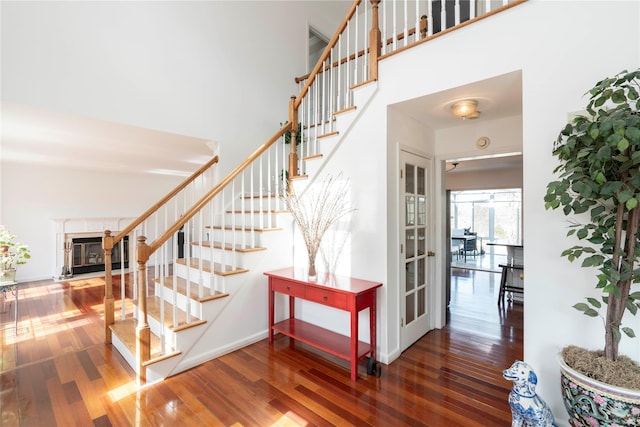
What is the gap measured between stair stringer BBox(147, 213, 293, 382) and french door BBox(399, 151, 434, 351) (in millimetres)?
1300

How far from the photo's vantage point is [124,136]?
12.0 feet

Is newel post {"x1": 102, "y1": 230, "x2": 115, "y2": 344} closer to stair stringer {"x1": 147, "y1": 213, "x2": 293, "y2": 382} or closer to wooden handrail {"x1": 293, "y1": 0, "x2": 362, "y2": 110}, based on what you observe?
stair stringer {"x1": 147, "y1": 213, "x2": 293, "y2": 382}

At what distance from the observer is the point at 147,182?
704 cm

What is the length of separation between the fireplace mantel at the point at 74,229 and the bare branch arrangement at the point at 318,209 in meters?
5.42

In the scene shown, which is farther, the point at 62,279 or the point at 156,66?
the point at 62,279

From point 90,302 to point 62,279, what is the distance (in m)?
2.17

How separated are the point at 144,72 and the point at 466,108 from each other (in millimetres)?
3467

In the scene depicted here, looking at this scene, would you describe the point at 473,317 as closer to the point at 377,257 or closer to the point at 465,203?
the point at 377,257

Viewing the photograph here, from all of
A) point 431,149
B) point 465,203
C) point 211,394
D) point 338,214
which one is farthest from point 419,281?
point 465,203

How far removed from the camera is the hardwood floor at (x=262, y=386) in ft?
6.54

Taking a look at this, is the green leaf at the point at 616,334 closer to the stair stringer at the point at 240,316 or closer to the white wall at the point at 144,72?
the stair stringer at the point at 240,316

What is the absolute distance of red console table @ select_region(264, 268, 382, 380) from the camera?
2426 mm

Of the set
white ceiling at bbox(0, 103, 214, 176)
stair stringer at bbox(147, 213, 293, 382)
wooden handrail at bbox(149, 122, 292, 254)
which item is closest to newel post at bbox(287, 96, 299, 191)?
wooden handrail at bbox(149, 122, 292, 254)

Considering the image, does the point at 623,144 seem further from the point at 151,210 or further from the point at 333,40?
the point at 151,210
